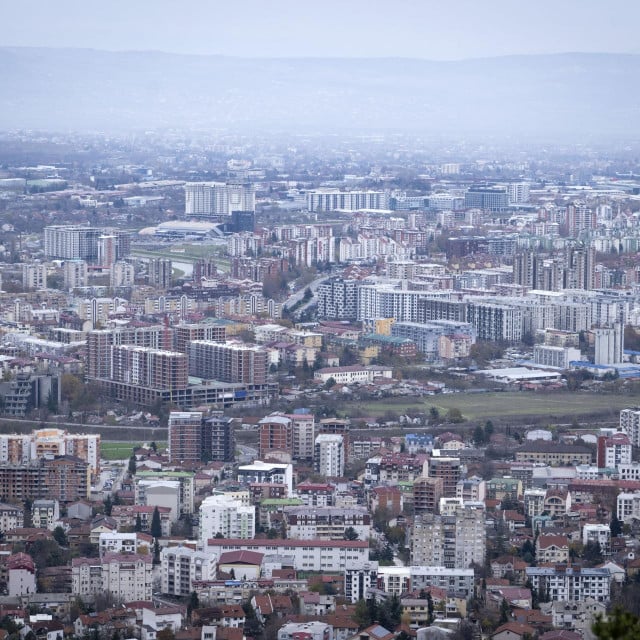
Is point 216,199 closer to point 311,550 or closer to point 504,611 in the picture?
point 311,550

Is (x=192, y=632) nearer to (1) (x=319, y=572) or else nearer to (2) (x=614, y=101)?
(1) (x=319, y=572)

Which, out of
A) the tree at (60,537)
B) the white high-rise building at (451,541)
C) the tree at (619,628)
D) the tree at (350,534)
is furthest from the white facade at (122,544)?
the tree at (619,628)

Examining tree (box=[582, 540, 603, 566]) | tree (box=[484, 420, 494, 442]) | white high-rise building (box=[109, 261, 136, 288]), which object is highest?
tree (box=[582, 540, 603, 566])

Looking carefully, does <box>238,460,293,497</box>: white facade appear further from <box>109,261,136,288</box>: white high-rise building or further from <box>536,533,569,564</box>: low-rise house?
<box>109,261,136,288</box>: white high-rise building

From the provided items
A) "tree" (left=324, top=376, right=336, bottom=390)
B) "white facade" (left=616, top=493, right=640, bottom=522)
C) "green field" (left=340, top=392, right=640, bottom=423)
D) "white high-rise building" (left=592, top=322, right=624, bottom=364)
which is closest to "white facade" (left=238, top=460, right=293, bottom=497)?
"white facade" (left=616, top=493, right=640, bottom=522)

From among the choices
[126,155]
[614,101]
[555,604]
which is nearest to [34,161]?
[126,155]
